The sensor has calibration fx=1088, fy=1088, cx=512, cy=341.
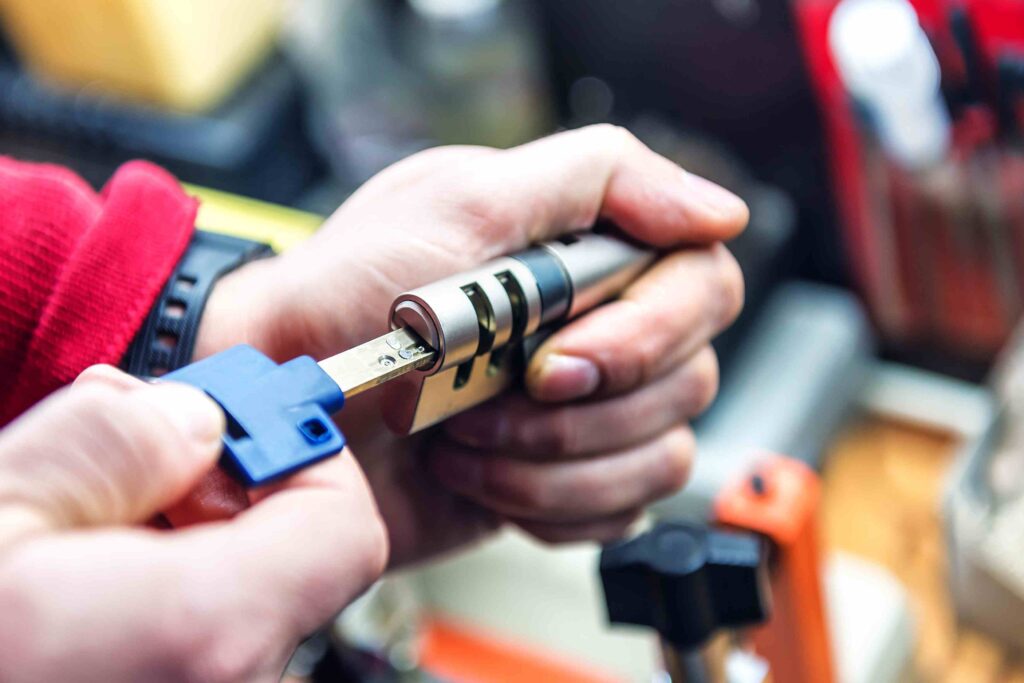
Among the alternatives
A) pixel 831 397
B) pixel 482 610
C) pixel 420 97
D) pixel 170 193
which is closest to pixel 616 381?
pixel 170 193

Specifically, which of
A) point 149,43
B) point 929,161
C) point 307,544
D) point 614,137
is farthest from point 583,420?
point 149,43

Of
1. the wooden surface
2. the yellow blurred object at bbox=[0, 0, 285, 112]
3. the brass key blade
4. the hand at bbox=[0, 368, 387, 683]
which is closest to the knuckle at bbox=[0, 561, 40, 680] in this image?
the hand at bbox=[0, 368, 387, 683]

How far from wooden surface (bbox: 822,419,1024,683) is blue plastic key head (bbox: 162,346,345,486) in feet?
1.63

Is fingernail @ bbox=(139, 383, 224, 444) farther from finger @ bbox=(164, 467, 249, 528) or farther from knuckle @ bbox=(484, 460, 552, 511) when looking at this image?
knuckle @ bbox=(484, 460, 552, 511)

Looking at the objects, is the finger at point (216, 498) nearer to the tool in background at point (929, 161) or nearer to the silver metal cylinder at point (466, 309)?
the silver metal cylinder at point (466, 309)

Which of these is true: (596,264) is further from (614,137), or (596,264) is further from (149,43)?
(149,43)

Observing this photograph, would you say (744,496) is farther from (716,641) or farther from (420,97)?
(420,97)

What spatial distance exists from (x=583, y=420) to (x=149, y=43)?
2.00 feet

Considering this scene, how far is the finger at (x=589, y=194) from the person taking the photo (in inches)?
17.8

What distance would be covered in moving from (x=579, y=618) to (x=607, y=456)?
0.22 metres

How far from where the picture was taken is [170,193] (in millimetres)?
458

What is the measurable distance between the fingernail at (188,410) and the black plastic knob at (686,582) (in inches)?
7.2

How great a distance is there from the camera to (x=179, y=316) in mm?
442

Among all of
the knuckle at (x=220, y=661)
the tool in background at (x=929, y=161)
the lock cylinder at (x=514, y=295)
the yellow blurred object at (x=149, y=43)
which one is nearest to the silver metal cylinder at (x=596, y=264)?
the lock cylinder at (x=514, y=295)
